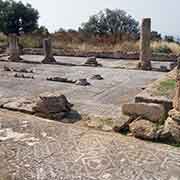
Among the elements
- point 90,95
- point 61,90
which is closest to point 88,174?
point 90,95

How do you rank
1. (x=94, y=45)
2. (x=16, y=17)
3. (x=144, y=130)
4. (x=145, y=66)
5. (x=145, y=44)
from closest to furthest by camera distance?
1. (x=144, y=130)
2. (x=145, y=66)
3. (x=145, y=44)
4. (x=94, y=45)
5. (x=16, y=17)

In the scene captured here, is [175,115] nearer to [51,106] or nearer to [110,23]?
[51,106]

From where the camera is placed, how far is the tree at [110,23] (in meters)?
31.8

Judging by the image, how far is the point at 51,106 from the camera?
18.2 feet

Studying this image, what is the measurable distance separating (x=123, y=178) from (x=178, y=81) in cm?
199

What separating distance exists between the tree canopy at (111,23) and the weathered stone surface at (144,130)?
2684 cm

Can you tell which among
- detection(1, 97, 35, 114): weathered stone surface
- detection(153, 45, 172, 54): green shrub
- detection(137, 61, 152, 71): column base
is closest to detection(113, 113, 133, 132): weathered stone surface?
detection(1, 97, 35, 114): weathered stone surface

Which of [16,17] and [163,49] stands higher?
[16,17]

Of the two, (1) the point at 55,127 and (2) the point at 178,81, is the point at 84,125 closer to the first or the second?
(1) the point at 55,127

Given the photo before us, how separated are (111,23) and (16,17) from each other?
38.2ft

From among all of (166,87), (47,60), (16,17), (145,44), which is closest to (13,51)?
(47,60)

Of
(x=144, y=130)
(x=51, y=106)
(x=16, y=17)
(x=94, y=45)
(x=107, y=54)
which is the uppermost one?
(x=16, y=17)

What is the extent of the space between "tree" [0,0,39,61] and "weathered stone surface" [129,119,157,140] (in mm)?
24967

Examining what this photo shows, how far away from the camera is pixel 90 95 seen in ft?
24.6
